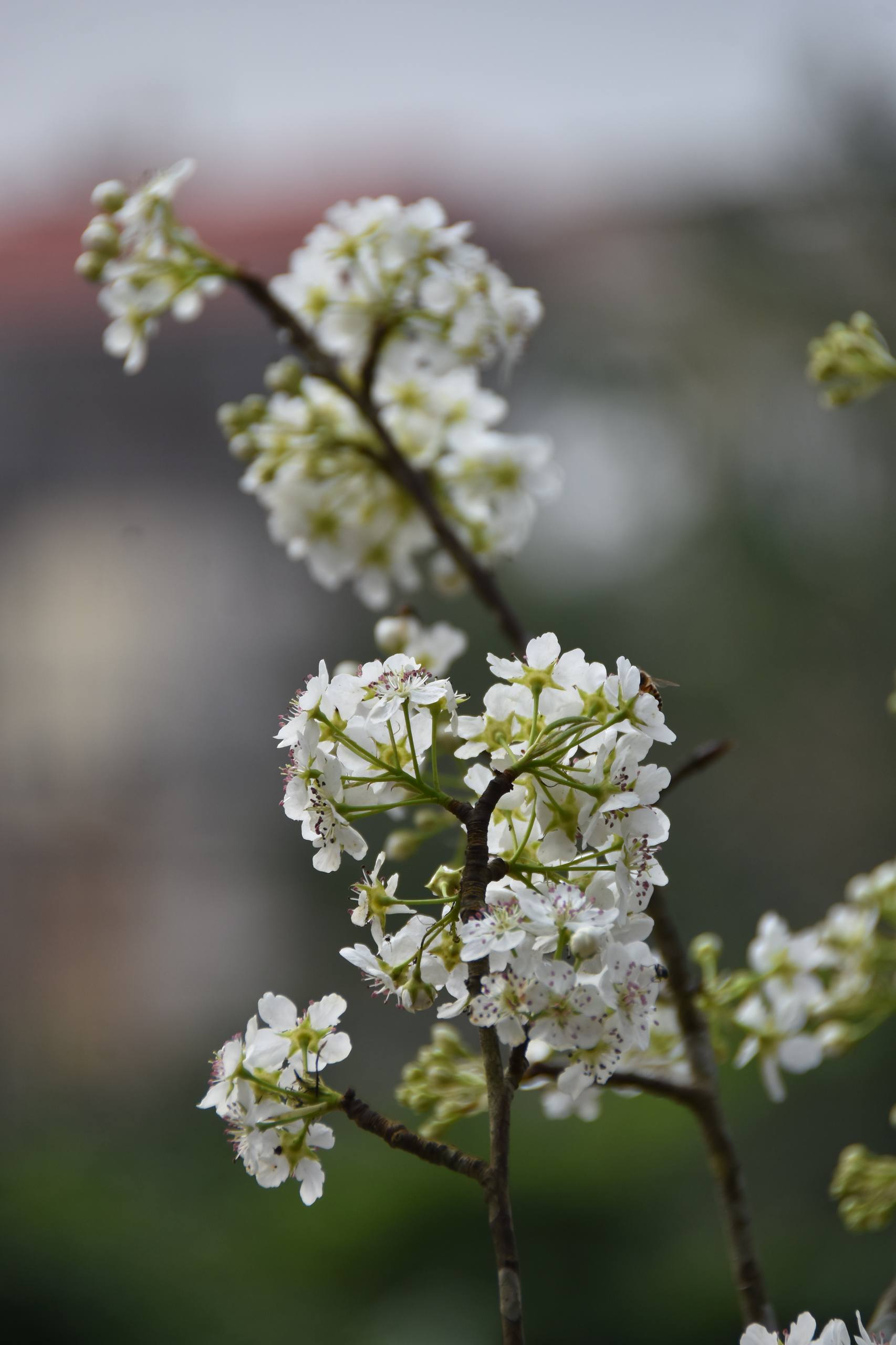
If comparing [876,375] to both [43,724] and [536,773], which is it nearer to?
[536,773]

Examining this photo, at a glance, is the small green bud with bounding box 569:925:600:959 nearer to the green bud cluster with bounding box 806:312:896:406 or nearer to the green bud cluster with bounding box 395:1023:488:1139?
the green bud cluster with bounding box 395:1023:488:1139

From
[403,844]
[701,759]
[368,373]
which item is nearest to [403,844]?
[403,844]

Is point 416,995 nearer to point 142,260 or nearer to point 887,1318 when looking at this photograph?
→ point 887,1318

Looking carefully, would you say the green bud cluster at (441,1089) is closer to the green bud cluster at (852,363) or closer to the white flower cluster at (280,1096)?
the white flower cluster at (280,1096)

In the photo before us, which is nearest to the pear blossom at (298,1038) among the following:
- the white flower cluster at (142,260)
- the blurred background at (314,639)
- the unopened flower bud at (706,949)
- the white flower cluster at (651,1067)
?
the white flower cluster at (651,1067)

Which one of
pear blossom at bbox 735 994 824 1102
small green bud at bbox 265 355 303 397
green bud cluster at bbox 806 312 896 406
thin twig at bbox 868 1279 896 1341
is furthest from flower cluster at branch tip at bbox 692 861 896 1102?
small green bud at bbox 265 355 303 397
